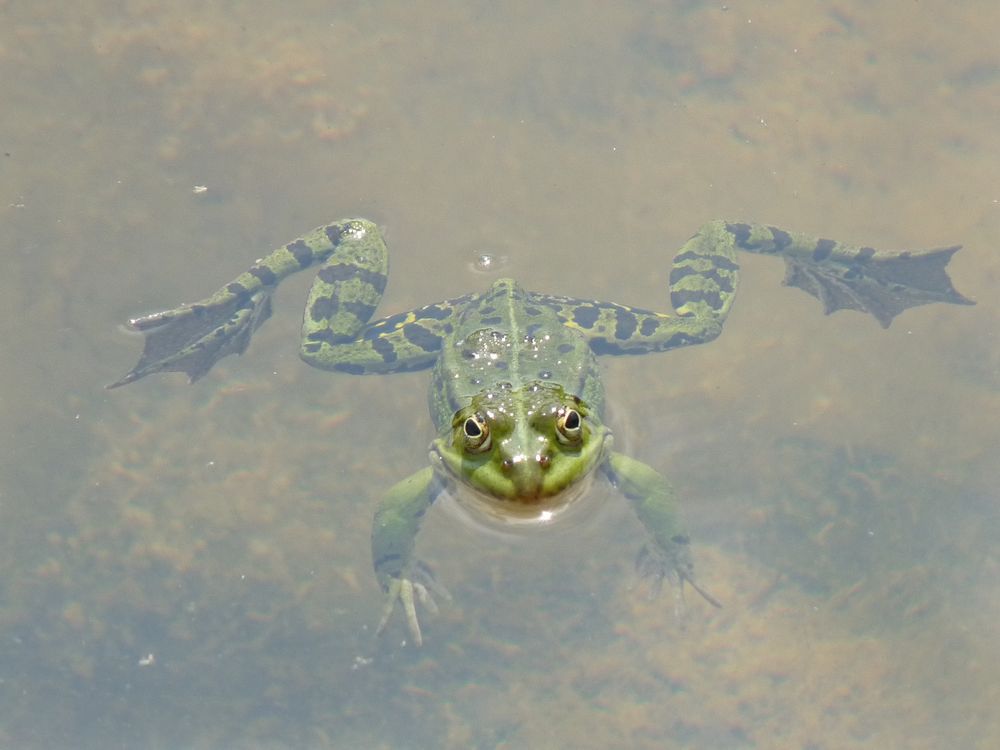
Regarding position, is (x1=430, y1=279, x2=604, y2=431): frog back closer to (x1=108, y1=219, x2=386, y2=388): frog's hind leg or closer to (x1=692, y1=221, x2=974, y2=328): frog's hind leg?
(x1=108, y1=219, x2=386, y2=388): frog's hind leg

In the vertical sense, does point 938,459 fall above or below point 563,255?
below

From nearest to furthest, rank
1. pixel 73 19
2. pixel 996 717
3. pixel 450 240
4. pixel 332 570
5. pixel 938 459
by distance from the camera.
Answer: pixel 996 717 → pixel 332 570 → pixel 938 459 → pixel 450 240 → pixel 73 19

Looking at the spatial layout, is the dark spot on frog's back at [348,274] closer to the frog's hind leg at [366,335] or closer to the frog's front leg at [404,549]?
the frog's hind leg at [366,335]

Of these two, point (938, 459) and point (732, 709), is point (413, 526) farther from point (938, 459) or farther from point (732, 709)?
point (938, 459)

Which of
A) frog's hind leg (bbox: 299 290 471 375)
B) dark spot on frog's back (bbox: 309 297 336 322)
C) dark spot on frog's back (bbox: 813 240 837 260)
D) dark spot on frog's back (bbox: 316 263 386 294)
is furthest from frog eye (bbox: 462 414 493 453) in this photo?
dark spot on frog's back (bbox: 813 240 837 260)

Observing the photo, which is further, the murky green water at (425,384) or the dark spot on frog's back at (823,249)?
the dark spot on frog's back at (823,249)

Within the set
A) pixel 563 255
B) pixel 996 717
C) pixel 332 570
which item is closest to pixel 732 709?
pixel 996 717

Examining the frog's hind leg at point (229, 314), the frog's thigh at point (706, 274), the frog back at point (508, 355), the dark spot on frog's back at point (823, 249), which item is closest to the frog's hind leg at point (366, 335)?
the frog back at point (508, 355)
